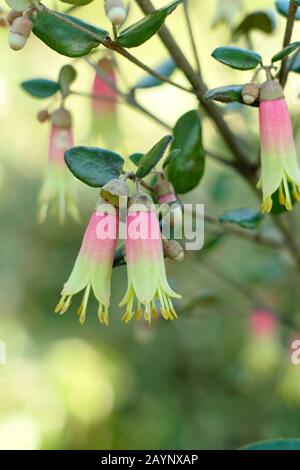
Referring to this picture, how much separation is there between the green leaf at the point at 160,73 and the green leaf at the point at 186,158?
19 centimetres

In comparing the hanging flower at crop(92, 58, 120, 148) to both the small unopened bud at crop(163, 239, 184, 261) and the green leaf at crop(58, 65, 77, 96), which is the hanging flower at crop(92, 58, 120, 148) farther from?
the small unopened bud at crop(163, 239, 184, 261)

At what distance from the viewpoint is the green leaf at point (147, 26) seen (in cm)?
86

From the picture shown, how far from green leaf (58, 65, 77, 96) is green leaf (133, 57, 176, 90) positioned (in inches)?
6.3

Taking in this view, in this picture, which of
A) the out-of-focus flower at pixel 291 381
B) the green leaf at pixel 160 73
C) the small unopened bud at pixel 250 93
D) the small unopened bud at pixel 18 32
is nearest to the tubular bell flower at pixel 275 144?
the small unopened bud at pixel 250 93

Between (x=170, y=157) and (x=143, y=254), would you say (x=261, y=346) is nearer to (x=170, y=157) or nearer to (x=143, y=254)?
(x=170, y=157)

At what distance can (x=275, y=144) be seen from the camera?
3.04 feet

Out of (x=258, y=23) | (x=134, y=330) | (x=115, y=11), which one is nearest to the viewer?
(x=115, y=11)

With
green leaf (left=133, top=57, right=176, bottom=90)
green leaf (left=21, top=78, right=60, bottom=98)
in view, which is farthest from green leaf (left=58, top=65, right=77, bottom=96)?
green leaf (left=133, top=57, right=176, bottom=90)

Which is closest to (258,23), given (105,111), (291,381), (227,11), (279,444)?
(227,11)

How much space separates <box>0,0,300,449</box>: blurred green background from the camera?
2.05m

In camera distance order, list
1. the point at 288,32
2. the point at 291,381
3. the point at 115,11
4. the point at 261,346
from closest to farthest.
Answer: the point at 115,11 → the point at 288,32 → the point at 291,381 → the point at 261,346

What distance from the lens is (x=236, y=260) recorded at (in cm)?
258

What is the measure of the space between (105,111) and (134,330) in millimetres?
1060

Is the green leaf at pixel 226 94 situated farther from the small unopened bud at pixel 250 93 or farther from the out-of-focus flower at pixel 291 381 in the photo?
the out-of-focus flower at pixel 291 381
